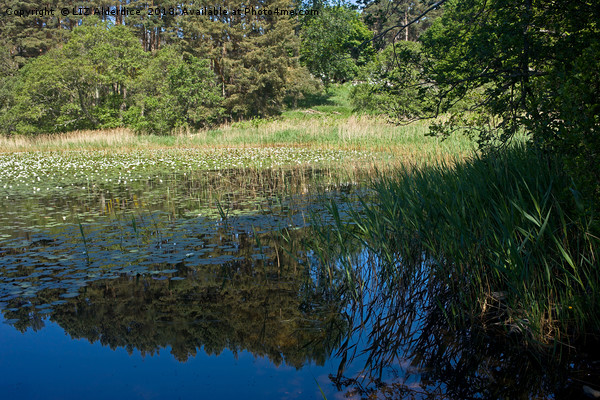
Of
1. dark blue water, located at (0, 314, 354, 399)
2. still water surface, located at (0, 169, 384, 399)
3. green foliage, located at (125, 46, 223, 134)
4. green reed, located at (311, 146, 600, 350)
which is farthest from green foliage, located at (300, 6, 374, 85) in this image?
dark blue water, located at (0, 314, 354, 399)

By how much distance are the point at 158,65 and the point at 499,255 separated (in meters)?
36.6

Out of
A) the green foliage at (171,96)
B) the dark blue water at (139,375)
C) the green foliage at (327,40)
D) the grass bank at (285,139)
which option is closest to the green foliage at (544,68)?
the dark blue water at (139,375)

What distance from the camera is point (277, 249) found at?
636 centimetres

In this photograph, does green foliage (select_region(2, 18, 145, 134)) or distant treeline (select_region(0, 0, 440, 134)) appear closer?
green foliage (select_region(2, 18, 145, 134))

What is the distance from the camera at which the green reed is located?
11.6 feet

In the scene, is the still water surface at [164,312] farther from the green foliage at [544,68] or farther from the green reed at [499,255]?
the green foliage at [544,68]

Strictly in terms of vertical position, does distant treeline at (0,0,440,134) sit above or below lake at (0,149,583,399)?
above

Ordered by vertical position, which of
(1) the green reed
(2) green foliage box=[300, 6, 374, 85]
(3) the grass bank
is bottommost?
(1) the green reed

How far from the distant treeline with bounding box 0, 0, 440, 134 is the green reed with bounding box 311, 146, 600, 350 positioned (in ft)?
87.0

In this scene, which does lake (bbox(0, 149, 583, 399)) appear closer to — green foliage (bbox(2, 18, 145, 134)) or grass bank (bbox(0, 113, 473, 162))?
grass bank (bbox(0, 113, 473, 162))

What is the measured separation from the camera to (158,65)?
36750 mm

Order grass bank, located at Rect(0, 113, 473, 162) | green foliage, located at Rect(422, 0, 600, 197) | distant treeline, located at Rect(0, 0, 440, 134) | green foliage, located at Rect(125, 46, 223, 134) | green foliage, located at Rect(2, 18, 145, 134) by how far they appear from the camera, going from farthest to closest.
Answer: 1. distant treeline, located at Rect(0, 0, 440, 134)
2. green foliage, located at Rect(2, 18, 145, 134)
3. green foliage, located at Rect(125, 46, 223, 134)
4. grass bank, located at Rect(0, 113, 473, 162)
5. green foliage, located at Rect(422, 0, 600, 197)

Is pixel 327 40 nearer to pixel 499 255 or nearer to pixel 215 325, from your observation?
pixel 215 325

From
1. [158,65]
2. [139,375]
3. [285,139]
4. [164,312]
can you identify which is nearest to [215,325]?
[164,312]
